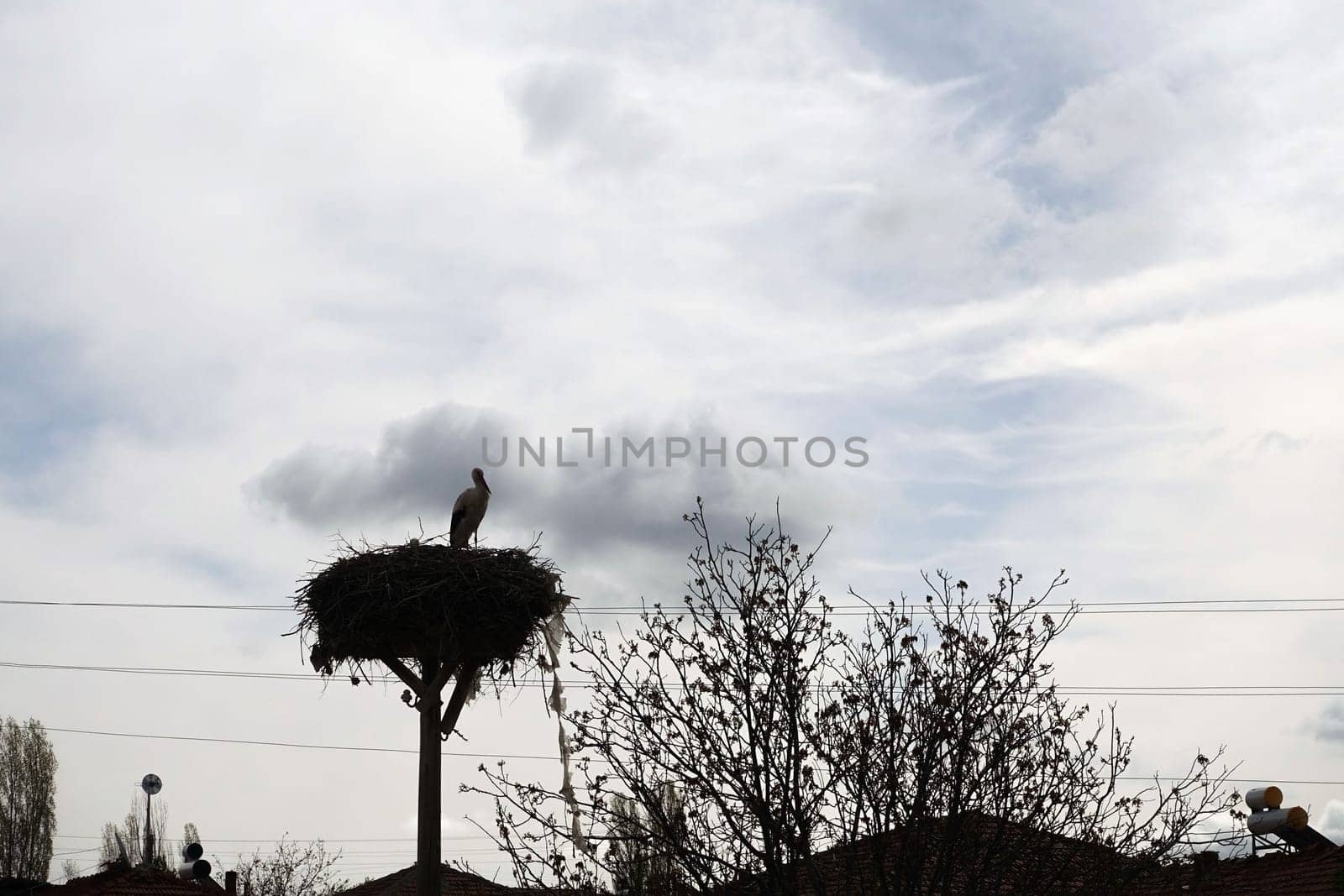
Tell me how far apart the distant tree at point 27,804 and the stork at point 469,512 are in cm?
3078

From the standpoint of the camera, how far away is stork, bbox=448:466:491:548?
13.6 meters

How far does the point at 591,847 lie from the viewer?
22.0ft

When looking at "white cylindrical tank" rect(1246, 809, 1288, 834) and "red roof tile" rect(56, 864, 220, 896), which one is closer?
"white cylindrical tank" rect(1246, 809, 1288, 834)

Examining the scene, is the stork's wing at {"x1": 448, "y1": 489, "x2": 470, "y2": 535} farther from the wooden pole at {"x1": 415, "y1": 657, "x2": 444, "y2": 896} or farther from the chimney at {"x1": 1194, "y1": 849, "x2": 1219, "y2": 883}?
the chimney at {"x1": 1194, "y1": 849, "x2": 1219, "y2": 883}

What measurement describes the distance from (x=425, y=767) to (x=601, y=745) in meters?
6.01

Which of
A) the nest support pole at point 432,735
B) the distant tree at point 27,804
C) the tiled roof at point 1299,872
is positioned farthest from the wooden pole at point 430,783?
the distant tree at point 27,804

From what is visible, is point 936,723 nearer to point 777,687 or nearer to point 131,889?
point 777,687

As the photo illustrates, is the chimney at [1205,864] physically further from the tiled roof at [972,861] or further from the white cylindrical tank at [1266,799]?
the white cylindrical tank at [1266,799]

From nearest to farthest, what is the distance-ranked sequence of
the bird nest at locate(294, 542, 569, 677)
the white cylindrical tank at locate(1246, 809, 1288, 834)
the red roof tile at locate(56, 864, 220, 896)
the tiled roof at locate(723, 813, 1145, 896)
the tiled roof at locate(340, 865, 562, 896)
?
the tiled roof at locate(723, 813, 1145, 896)
the bird nest at locate(294, 542, 569, 677)
the white cylindrical tank at locate(1246, 809, 1288, 834)
the red roof tile at locate(56, 864, 220, 896)
the tiled roof at locate(340, 865, 562, 896)

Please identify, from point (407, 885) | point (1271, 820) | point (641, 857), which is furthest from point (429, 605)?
point (407, 885)

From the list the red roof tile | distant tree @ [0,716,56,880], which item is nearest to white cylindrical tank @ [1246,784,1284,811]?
the red roof tile

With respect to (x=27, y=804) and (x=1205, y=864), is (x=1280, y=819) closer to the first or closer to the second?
(x=1205, y=864)

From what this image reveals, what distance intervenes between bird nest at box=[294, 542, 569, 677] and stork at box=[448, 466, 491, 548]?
1.09 m

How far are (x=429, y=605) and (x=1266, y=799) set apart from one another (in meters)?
9.00
